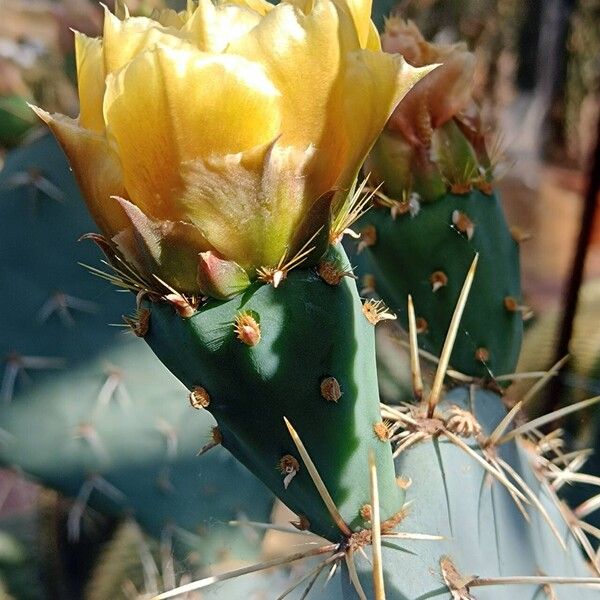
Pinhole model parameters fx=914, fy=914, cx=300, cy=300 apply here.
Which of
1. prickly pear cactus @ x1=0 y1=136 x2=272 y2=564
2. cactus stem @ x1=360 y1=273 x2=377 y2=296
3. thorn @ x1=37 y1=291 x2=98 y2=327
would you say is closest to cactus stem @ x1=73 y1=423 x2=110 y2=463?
prickly pear cactus @ x1=0 y1=136 x2=272 y2=564

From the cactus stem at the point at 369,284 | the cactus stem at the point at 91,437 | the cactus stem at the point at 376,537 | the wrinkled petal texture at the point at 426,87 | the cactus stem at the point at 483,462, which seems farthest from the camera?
the cactus stem at the point at 91,437

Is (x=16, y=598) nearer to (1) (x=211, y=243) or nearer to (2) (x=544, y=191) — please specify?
(1) (x=211, y=243)

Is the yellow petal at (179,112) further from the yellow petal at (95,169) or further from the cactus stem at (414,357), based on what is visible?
the cactus stem at (414,357)

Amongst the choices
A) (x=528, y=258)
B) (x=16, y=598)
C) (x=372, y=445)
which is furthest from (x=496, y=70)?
(x=372, y=445)

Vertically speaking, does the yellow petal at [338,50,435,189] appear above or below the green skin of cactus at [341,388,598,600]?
above

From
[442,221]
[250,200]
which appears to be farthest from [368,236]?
[250,200]

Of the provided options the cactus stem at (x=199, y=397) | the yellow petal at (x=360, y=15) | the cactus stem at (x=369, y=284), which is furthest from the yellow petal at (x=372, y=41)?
the cactus stem at (x=369, y=284)

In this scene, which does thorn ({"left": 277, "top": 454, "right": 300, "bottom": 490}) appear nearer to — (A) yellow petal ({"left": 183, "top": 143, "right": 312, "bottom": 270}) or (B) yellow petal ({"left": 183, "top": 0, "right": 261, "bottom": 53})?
(A) yellow petal ({"left": 183, "top": 143, "right": 312, "bottom": 270})
